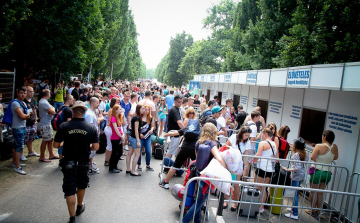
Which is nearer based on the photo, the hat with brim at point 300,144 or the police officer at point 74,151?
the police officer at point 74,151

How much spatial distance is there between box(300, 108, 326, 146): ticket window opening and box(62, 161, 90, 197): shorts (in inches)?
296

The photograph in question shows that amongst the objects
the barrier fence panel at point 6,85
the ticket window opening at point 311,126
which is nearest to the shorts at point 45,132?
the barrier fence panel at point 6,85

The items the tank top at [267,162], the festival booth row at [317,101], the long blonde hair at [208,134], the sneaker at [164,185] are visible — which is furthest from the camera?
the sneaker at [164,185]

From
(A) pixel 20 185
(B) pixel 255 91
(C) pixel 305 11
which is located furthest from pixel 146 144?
(C) pixel 305 11

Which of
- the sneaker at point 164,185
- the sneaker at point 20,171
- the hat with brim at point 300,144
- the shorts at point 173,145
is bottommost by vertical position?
the sneaker at point 20,171

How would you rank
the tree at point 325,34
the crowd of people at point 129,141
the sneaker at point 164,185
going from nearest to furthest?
the crowd of people at point 129,141 < the sneaker at point 164,185 < the tree at point 325,34

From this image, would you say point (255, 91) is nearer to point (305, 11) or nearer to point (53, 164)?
point (305, 11)

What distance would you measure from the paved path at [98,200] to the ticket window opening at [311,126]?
17.3ft

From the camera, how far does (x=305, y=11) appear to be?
14.5 metres

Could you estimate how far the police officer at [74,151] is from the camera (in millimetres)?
4273

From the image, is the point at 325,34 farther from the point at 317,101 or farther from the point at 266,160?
the point at 266,160

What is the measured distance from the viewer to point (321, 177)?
588 cm

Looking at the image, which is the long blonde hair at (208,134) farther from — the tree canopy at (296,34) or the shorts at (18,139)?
the tree canopy at (296,34)

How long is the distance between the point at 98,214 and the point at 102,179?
6.12 feet
